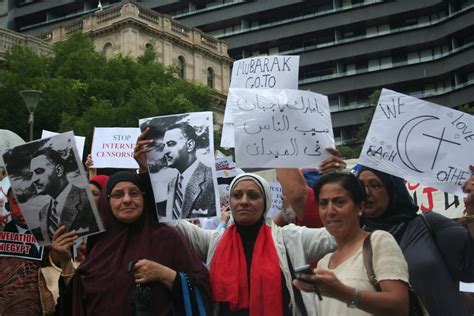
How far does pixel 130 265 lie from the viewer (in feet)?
10.5

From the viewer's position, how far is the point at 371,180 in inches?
139

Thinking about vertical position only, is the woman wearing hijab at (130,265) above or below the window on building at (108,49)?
below

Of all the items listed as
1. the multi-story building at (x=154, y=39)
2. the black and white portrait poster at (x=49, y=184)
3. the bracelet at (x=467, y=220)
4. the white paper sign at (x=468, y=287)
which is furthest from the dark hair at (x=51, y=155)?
the multi-story building at (x=154, y=39)

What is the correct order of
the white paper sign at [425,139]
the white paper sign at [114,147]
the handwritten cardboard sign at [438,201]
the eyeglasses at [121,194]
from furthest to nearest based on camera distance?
1. the handwritten cardboard sign at [438,201]
2. the white paper sign at [114,147]
3. the white paper sign at [425,139]
4. the eyeglasses at [121,194]

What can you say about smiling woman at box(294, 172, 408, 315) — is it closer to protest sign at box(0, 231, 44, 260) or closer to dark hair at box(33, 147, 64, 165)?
dark hair at box(33, 147, 64, 165)

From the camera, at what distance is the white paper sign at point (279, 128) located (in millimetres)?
3945

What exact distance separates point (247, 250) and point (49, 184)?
3.94 feet

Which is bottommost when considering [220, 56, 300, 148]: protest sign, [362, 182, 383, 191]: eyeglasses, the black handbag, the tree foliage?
the black handbag

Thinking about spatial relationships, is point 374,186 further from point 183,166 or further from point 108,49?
point 108,49

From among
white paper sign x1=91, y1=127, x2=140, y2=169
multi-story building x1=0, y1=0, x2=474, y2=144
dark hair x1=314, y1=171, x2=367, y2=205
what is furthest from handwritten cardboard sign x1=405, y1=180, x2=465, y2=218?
multi-story building x1=0, y1=0, x2=474, y2=144

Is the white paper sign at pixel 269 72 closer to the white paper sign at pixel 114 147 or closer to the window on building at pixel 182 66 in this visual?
the white paper sign at pixel 114 147

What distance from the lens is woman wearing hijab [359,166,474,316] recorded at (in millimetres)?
3168

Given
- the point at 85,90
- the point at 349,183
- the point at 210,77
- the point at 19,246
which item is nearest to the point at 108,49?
the point at 210,77

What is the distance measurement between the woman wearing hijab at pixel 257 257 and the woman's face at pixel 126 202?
484 mm
